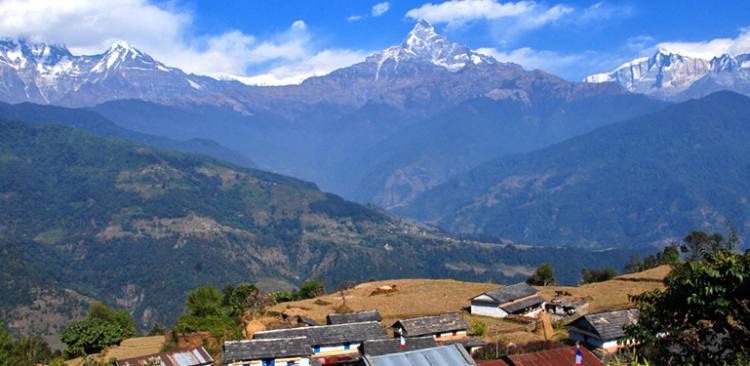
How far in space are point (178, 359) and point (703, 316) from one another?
4548 centimetres

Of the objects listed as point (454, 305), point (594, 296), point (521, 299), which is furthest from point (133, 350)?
point (594, 296)

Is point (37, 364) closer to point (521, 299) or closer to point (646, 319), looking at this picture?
point (521, 299)

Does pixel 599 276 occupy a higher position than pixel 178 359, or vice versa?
pixel 178 359

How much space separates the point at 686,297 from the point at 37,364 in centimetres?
6976

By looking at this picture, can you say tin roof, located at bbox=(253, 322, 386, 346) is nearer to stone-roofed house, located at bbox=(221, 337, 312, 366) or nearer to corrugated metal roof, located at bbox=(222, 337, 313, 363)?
corrugated metal roof, located at bbox=(222, 337, 313, 363)

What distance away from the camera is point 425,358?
28250mm

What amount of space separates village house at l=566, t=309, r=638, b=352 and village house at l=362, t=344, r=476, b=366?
27.2 meters

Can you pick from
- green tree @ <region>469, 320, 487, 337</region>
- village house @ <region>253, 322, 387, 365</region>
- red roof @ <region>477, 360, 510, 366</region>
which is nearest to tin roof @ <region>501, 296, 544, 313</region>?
green tree @ <region>469, 320, 487, 337</region>

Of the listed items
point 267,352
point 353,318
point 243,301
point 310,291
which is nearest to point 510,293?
point 353,318

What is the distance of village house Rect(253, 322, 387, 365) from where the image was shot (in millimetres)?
56844

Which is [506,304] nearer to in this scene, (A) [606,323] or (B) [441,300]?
(B) [441,300]

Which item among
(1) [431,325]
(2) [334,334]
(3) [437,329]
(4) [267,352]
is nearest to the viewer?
(4) [267,352]

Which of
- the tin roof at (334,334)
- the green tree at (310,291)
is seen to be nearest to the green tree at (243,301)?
the green tree at (310,291)

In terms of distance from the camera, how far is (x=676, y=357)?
20797mm
